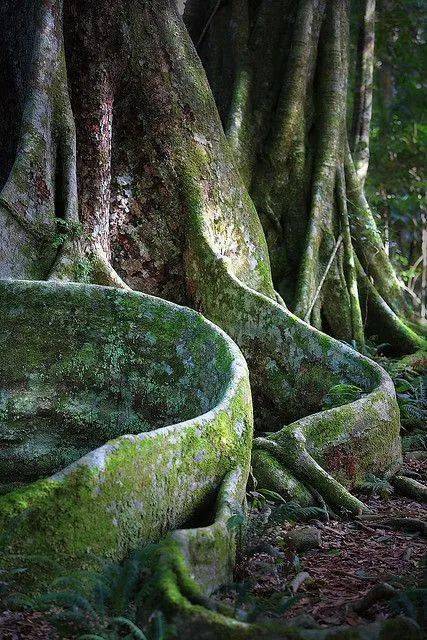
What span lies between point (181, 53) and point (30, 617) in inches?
240

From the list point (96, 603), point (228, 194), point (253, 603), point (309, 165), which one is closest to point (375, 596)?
point (253, 603)

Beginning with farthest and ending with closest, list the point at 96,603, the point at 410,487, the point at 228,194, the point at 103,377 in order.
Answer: the point at 228,194
the point at 410,487
the point at 103,377
the point at 96,603

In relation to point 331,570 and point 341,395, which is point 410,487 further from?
point 331,570

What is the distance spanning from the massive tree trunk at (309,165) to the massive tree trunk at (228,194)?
0.02 meters

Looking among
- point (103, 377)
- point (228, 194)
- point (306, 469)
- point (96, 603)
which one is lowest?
point (306, 469)

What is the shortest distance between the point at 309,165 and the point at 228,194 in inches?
78.0

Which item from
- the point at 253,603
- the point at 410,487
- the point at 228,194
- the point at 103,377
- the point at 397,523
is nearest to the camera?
the point at 253,603

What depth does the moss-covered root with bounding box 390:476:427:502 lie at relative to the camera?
5203 millimetres

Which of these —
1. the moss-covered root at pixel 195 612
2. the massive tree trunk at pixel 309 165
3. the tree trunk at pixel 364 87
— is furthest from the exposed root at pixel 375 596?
the tree trunk at pixel 364 87

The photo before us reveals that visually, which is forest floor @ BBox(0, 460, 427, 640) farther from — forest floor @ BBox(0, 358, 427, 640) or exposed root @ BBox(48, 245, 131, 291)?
exposed root @ BBox(48, 245, 131, 291)

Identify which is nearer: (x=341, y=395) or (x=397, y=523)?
(x=397, y=523)

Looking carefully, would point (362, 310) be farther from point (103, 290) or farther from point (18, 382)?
point (18, 382)

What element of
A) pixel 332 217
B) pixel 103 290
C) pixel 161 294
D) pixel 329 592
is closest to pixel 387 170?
pixel 332 217

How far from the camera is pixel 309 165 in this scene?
29.3 ft
